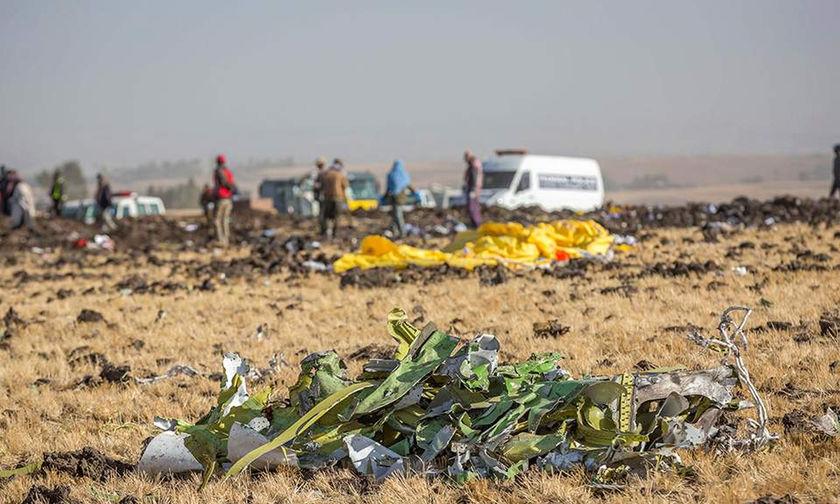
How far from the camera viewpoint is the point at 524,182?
1149 inches

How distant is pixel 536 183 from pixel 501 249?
1636 cm

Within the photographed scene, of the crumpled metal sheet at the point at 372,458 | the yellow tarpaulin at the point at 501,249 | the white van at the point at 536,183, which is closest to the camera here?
the crumpled metal sheet at the point at 372,458

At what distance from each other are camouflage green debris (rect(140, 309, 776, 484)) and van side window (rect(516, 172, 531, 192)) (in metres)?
24.1

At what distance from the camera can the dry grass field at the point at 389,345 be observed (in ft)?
14.3

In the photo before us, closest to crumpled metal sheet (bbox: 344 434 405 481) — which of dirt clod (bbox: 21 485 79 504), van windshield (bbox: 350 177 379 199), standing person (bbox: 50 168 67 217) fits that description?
dirt clod (bbox: 21 485 79 504)

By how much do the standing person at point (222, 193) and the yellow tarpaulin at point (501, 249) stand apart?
5.14 metres

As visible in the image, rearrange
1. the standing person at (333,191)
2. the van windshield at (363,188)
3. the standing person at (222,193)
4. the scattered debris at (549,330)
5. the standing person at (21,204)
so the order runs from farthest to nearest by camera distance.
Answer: the van windshield at (363,188)
the standing person at (21,204)
the standing person at (333,191)
the standing person at (222,193)
the scattered debris at (549,330)

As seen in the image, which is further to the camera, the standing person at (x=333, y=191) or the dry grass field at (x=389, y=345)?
the standing person at (x=333, y=191)

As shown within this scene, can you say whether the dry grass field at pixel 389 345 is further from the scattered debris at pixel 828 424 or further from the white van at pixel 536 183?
the white van at pixel 536 183

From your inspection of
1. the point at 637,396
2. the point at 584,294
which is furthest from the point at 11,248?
the point at 637,396

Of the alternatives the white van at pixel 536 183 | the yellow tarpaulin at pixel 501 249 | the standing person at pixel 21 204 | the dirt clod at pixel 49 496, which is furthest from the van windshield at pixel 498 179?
the dirt clod at pixel 49 496

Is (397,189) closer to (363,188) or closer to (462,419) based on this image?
(462,419)

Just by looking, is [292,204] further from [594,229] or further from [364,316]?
[364,316]

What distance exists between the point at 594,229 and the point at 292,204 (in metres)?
24.1
